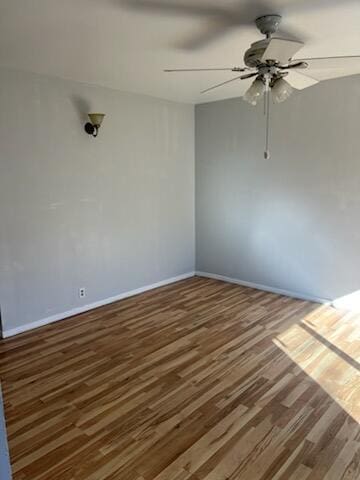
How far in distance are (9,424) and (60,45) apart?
103 inches

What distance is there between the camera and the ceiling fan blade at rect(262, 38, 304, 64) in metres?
1.91

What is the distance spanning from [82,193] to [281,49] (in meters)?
2.50

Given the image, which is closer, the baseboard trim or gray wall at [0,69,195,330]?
gray wall at [0,69,195,330]

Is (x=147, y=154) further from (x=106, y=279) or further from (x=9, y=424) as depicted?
(x=9, y=424)

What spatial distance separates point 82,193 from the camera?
12.5ft

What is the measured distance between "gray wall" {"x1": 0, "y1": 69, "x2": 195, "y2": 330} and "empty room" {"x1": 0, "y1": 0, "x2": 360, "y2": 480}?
22 millimetres

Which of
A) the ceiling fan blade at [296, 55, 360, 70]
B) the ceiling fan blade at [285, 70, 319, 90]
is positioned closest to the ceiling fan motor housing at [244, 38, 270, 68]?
the ceiling fan blade at [285, 70, 319, 90]

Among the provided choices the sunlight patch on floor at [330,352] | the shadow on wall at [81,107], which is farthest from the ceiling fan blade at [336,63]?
the sunlight patch on floor at [330,352]

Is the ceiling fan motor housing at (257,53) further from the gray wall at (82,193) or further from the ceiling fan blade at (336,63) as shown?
the gray wall at (82,193)

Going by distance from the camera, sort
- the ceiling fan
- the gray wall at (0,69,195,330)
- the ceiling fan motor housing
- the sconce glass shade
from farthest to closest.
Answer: the sconce glass shade → the gray wall at (0,69,195,330) → the ceiling fan motor housing → the ceiling fan

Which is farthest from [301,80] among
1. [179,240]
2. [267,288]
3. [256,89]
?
[179,240]

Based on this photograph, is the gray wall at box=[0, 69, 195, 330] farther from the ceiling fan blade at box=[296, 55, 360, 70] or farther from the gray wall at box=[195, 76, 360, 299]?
the ceiling fan blade at box=[296, 55, 360, 70]

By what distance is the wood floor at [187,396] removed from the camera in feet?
6.13

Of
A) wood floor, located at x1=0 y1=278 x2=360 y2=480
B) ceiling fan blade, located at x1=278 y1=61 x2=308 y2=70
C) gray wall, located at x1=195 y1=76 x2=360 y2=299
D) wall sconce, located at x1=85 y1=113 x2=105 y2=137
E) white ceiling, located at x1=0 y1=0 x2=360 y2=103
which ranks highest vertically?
white ceiling, located at x1=0 y1=0 x2=360 y2=103
